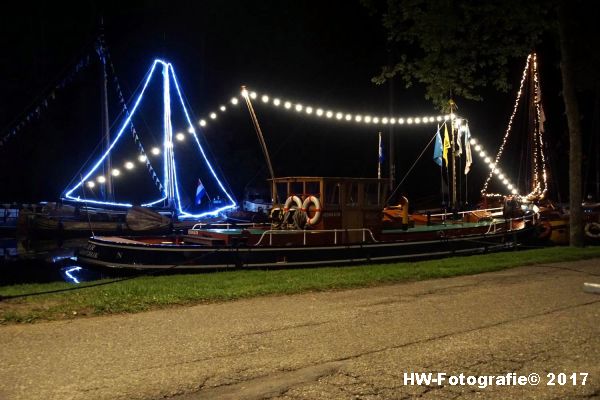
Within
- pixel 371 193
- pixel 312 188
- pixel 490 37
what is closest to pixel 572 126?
pixel 490 37

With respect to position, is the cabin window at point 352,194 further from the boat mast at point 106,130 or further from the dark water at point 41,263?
the boat mast at point 106,130

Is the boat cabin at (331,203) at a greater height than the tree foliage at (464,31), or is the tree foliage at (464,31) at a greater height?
the tree foliage at (464,31)

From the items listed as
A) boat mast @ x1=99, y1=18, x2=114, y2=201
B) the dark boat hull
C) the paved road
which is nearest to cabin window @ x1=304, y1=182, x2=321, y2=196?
the dark boat hull

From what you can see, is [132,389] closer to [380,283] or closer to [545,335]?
Answer: [545,335]

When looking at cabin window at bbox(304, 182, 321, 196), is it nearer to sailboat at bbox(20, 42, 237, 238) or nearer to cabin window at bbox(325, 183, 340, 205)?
cabin window at bbox(325, 183, 340, 205)

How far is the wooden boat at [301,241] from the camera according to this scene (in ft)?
48.7

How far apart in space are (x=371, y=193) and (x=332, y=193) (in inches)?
54.9

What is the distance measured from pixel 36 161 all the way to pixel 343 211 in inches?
1536

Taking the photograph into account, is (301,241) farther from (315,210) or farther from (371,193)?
(371,193)

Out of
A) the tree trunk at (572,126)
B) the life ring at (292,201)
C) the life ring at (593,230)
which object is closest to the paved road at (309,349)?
the life ring at (292,201)

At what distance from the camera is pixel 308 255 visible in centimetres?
1556

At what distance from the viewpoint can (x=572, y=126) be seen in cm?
1725

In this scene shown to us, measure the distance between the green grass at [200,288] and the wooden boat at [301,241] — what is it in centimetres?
257

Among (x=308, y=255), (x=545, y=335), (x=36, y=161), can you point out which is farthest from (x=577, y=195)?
(x=36, y=161)
